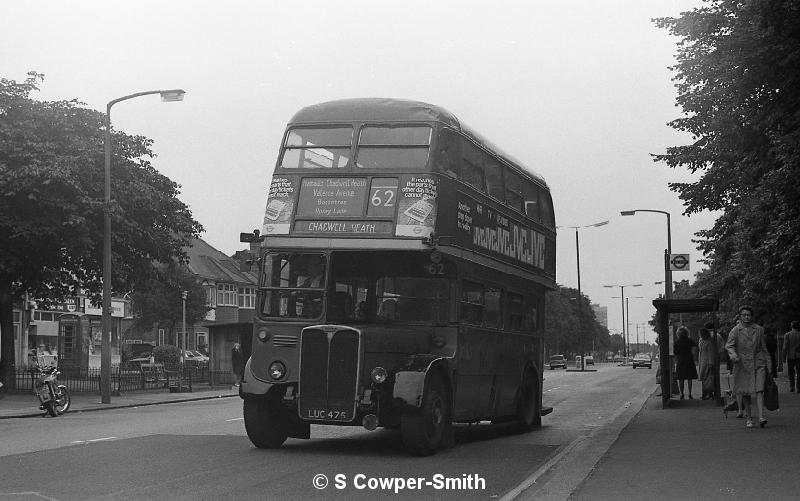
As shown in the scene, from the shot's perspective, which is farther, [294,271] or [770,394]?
[770,394]

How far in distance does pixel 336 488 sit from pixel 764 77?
471 inches

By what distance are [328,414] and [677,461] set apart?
163 inches

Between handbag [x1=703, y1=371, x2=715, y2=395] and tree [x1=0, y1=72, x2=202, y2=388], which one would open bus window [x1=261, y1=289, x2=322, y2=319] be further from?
tree [x1=0, y1=72, x2=202, y2=388]

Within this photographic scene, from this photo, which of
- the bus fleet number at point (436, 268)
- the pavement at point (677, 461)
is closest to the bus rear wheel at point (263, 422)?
the bus fleet number at point (436, 268)

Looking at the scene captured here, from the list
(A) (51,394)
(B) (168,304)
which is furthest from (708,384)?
(B) (168,304)

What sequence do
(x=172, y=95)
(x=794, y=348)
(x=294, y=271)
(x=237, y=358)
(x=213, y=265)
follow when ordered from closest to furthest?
(x=294, y=271) < (x=794, y=348) < (x=172, y=95) < (x=237, y=358) < (x=213, y=265)

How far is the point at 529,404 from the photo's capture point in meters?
19.2

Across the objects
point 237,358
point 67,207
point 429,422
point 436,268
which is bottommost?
point 429,422

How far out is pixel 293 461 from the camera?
1295 cm

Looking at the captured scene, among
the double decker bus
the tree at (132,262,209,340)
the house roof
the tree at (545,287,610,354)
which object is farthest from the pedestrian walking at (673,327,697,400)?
the tree at (545,287,610,354)

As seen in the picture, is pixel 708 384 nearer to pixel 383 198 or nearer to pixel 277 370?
pixel 383 198

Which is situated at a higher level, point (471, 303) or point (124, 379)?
point (471, 303)

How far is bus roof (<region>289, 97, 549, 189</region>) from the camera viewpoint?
14.5 meters

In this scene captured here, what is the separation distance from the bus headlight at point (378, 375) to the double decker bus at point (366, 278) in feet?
0.04
